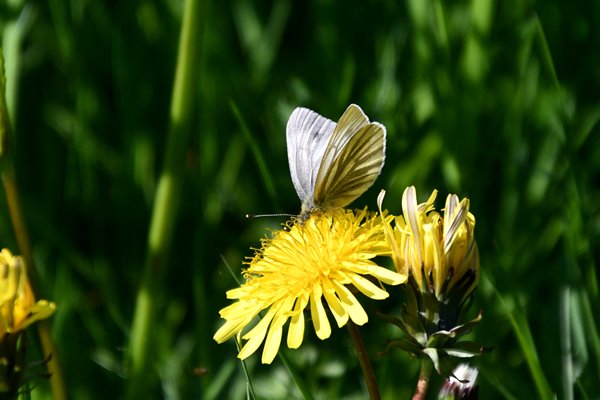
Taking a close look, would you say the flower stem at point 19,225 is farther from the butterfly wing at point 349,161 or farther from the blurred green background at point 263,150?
the butterfly wing at point 349,161

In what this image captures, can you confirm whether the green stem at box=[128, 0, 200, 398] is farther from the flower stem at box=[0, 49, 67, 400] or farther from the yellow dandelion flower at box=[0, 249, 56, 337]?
the yellow dandelion flower at box=[0, 249, 56, 337]

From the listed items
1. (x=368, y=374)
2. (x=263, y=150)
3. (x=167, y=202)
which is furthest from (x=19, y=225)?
(x=263, y=150)

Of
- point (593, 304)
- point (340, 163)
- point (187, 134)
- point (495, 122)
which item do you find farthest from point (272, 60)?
point (593, 304)

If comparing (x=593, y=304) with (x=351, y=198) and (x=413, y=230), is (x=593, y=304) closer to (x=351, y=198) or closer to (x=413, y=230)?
(x=351, y=198)

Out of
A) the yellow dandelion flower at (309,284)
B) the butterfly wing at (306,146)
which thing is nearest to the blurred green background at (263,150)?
the butterfly wing at (306,146)

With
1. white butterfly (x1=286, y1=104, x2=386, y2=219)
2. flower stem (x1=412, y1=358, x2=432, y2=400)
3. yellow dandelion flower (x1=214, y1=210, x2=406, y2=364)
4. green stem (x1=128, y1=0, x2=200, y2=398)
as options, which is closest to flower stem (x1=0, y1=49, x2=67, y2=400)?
green stem (x1=128, y1=0, x2=200, y2=398)
